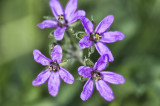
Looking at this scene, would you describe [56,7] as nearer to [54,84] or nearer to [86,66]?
[86,66]

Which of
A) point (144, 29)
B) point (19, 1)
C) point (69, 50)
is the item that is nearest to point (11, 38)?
point (19, 1)

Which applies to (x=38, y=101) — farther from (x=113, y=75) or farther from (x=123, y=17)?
(x=123, y=17)

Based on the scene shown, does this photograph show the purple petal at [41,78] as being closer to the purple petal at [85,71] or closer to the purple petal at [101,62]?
the purple petal at [85,71]

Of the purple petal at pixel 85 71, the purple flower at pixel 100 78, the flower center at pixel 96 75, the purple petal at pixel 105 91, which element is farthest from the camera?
the flower center at pixel 96 75

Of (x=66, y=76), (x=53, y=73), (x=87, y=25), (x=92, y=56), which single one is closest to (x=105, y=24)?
(x=87, y=25)

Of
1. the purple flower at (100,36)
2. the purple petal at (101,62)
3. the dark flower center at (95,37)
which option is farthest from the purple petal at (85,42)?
the purple petal at (101,62)

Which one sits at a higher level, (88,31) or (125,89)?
(88,31)
